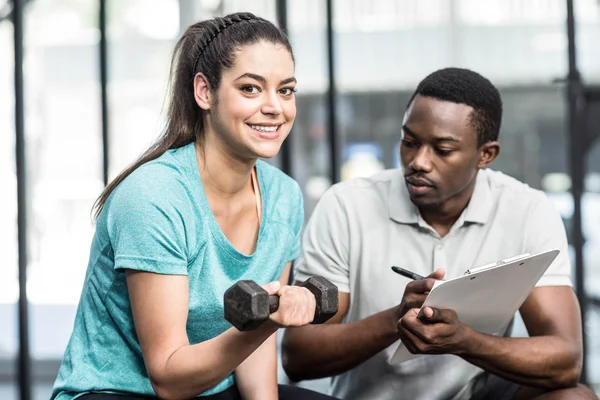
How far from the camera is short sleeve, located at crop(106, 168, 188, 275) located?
140 centimetres

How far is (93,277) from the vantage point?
5.01ft

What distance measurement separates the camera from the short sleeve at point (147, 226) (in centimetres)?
140

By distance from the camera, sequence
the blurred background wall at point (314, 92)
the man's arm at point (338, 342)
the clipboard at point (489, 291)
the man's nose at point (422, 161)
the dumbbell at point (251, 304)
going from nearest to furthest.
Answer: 1. the dumbbell at point (251, 304)
2. the clipboard at point (489, 291)
3. the man's arm at point (338, 342)
4. the man's nose at point (422, 161)
5. the blurred background wall at point (314, 92)

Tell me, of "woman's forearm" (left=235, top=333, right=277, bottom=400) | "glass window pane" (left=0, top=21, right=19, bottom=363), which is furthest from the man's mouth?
"glass window pane" (left=0, top=21, right=19, bottom=363)

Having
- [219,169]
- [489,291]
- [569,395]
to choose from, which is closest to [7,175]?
[219,169]

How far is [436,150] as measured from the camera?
6.03 feet

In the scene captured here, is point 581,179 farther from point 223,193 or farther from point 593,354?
point 223,193

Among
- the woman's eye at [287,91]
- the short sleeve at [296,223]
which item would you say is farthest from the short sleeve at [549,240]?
the woman's eye at [287,91]

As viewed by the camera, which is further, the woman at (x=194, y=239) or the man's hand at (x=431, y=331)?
the man's hand at (x=431, y=331)

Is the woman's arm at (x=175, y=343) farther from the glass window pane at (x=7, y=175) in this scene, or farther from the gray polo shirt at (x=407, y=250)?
the glass window pane at (x=7, y=175)

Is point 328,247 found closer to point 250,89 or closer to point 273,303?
point 250,89

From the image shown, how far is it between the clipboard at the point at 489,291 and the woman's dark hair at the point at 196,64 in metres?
0.56

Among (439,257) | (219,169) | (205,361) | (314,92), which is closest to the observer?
(205,361)

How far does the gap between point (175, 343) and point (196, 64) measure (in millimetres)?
551
